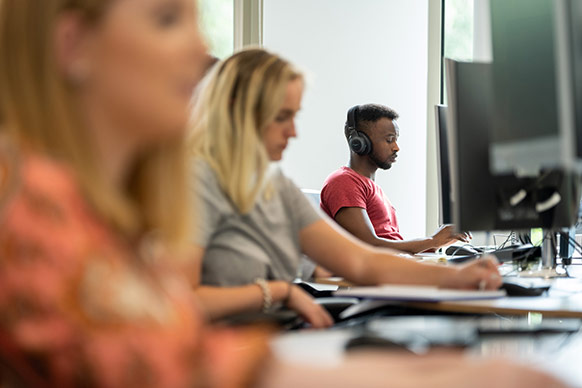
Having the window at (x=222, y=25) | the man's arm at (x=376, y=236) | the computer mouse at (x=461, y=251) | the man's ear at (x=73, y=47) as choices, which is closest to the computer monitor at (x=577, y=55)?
the man's ear at (x=73, y=47)

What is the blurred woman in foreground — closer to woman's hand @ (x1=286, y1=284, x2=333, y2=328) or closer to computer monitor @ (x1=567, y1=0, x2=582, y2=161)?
computer monitor @ (x1=567, y1=0, x2=582, y2=161)

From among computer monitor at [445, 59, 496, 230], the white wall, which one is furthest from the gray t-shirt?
the white wall

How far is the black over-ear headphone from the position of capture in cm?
343

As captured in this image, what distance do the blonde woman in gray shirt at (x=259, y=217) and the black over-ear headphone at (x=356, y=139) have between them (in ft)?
5.98

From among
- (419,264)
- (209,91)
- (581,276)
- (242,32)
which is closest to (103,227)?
(209,91)

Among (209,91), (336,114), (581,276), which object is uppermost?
(336,114)

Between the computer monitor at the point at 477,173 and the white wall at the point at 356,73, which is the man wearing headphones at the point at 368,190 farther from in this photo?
the computer monitor at the point at 477,173

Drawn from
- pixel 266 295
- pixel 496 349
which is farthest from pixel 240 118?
pixel 496 349

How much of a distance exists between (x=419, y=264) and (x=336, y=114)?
2.78m

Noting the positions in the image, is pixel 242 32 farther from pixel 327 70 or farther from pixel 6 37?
pixel 6 37

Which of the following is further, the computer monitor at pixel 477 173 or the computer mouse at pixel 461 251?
the computer mouse at pixel 461 251

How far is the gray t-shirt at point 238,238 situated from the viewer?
4.74 feet

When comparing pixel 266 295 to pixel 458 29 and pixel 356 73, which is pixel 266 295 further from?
pixel 458 29

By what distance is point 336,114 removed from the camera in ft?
14.3
